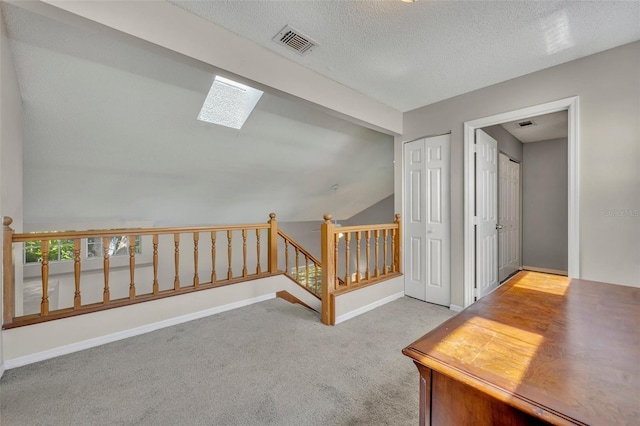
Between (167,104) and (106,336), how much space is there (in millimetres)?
2357

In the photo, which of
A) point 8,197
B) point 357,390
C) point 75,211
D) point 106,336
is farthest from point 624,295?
point 75,211

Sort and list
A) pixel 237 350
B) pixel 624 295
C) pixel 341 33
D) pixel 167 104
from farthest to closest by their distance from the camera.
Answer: pixel 167 104, pixel 237 350, pixel 341 33, pixel 624 295

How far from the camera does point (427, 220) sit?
3.44 metres

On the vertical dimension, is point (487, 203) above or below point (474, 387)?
above

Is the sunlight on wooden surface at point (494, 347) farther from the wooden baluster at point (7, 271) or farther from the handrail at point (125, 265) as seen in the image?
the wooden baluster at point (7, 271)

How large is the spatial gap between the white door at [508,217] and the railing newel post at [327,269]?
101 inches

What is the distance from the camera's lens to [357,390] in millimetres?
1750

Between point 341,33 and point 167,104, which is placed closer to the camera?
point 341,33

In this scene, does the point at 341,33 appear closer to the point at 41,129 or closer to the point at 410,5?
the point at 410,5

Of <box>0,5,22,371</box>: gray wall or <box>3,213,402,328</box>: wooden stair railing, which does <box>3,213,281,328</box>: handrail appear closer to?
<box>3,213,402,328</box>: wooden stair railing

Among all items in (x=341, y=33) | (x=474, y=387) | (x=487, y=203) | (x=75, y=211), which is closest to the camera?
(x=474, y=387)

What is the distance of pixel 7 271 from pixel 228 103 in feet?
8.24

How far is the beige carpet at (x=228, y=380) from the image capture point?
1.54 m

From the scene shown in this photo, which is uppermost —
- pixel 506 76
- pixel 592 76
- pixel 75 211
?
pixel 506 76
